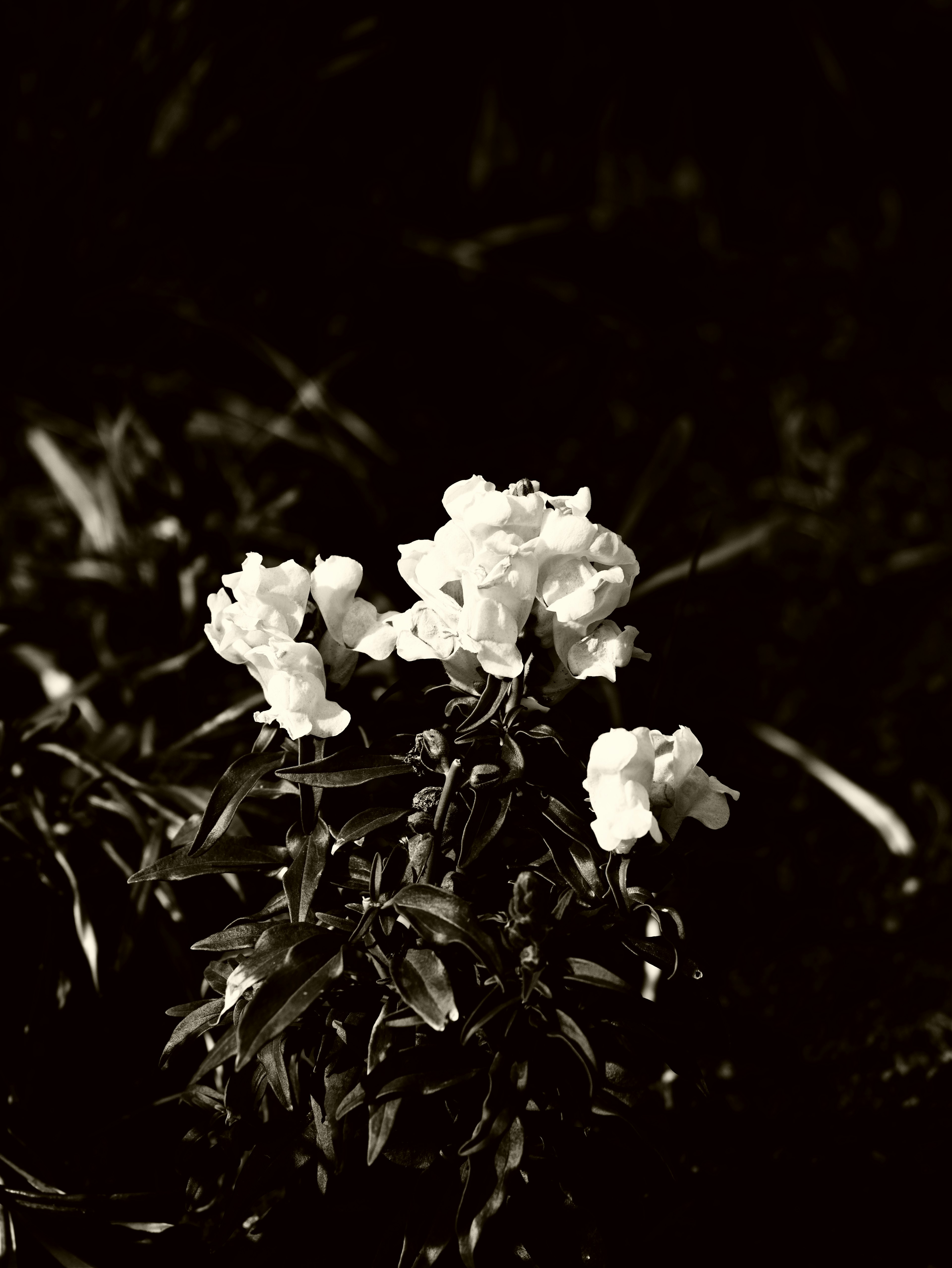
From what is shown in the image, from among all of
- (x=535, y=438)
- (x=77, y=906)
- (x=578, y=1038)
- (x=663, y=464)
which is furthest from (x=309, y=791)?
(x=535, y=438)

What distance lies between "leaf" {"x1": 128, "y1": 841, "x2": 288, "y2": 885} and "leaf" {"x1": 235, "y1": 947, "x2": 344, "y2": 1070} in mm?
123

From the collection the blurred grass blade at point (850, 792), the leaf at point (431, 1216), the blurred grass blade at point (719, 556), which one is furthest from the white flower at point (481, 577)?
the blurred grass blade at point (850, 792)

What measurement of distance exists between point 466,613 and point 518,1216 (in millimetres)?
439

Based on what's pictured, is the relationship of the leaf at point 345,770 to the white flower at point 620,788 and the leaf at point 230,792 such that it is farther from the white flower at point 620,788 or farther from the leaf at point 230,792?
the white flower at point 620,788

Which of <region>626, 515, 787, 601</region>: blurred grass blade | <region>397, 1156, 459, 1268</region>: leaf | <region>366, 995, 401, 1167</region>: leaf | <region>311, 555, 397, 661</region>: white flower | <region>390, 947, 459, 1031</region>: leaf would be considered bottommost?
<region>626, 515, 787, 601</region>: blurred grass blade

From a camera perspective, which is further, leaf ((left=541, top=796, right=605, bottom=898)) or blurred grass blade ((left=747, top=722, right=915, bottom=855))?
blurred grass blade ((left=747, top=722, right=915, bottom=855))

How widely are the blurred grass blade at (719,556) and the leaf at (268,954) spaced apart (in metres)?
0.67

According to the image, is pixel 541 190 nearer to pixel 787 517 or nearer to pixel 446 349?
pixel 446 349

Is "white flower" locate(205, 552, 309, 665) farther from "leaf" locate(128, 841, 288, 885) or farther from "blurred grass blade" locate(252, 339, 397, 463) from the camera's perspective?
"blurred grass blade" locate(252, 339, 397, 463)

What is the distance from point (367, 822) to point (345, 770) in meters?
0.04

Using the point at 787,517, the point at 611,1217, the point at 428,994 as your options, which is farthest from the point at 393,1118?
the point at 787,517

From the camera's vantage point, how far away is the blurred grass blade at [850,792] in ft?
4.02

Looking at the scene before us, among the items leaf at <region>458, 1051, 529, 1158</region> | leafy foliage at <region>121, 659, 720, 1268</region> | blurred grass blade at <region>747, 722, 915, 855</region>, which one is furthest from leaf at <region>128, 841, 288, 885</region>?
blurred grass blade at <region>747, 722, 915, 855</region>

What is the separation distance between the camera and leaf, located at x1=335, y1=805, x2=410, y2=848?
0.74m
